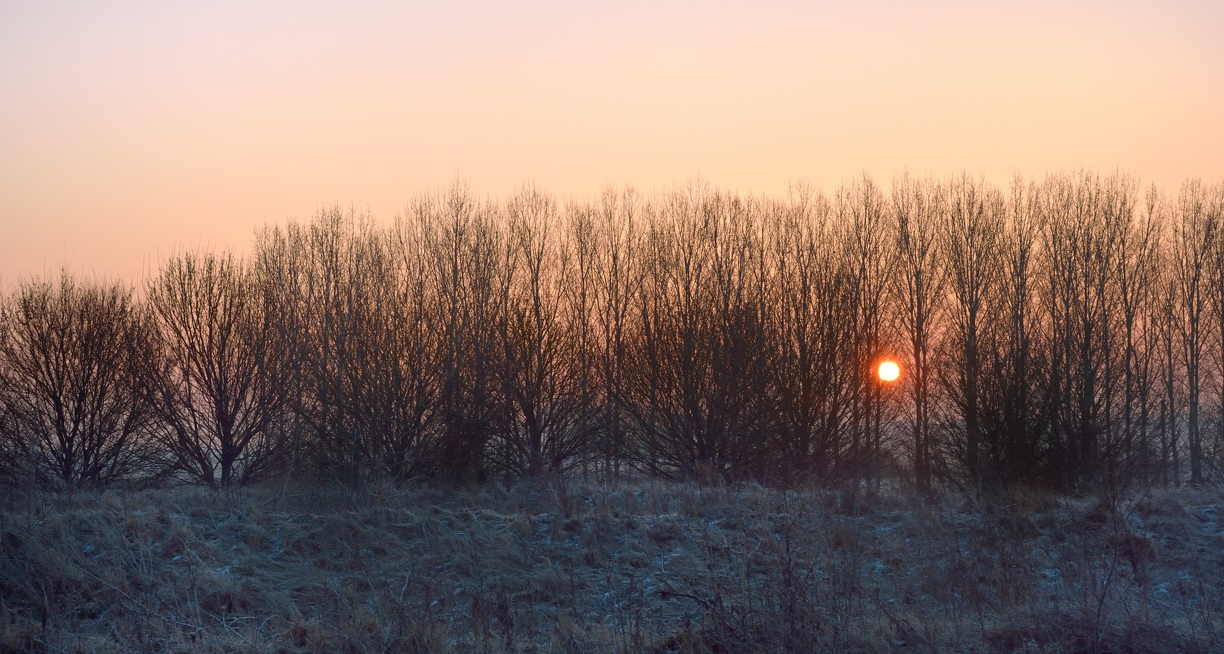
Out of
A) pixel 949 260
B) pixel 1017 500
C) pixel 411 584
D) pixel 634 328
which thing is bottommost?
pixel 411 584

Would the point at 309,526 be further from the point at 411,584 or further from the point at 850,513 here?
the point at 850,513

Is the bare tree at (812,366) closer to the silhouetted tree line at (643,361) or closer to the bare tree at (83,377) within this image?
the silhouetted tree line at (643,361)

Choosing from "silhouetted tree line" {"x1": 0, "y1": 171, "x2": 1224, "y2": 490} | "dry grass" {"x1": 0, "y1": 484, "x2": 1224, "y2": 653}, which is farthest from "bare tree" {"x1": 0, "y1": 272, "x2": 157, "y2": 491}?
"dry grass" {"x1": 0, "y1": 484, "x2": 1224, "y2": 653}

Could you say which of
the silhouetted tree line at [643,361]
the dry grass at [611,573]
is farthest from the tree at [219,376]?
the dry grass at [611,573]

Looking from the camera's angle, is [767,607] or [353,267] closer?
[767,607]

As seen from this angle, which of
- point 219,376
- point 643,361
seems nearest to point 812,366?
point 643,361

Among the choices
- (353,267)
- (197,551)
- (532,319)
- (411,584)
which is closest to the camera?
(411,584)

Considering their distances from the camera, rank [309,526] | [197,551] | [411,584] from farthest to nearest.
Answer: [309,526], [197,551], [411,584]

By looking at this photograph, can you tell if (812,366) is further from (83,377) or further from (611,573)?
(83,377)

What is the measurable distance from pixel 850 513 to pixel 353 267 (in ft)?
46.1

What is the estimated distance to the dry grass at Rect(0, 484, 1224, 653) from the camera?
7129 mm

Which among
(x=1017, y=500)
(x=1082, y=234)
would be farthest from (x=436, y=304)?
(x=1082, y=234)

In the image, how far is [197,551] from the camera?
10125mm

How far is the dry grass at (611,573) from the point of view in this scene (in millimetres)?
7129
